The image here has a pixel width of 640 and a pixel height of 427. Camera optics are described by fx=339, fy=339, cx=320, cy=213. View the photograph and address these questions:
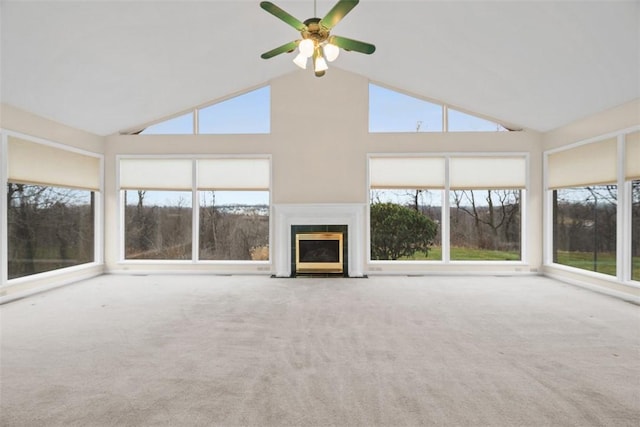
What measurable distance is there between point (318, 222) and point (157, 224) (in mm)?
3166

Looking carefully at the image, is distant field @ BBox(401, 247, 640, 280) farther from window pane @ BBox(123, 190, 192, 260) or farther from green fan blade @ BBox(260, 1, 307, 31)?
green fan blade @ BBox(260, 1, 307, 31)

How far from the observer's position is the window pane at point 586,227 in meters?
5.34

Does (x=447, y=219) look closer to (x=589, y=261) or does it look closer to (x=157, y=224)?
(x=589, y=261)

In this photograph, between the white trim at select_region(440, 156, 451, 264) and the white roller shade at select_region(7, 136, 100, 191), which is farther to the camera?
the white trim at select_region(440, 156, 451, 264)

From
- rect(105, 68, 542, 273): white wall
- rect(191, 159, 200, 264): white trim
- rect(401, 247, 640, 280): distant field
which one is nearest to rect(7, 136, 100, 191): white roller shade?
rect(191, 159, 200, 264): white trim

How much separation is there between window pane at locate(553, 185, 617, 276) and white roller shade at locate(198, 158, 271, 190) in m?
5.40

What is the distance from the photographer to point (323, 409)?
200cm

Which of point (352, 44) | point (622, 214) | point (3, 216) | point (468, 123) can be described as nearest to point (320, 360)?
point (352, 44)

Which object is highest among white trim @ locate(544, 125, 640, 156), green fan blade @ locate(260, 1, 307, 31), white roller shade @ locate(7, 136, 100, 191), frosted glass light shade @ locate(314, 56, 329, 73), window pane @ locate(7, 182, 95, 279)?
green fan blade @ locate(260, 1, 307, 31)

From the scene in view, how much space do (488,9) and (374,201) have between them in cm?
354

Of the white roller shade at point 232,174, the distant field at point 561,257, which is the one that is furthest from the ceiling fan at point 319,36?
the distant field at point 561,257

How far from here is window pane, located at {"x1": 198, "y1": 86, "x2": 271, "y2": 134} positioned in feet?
21.1

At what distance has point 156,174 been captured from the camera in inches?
256

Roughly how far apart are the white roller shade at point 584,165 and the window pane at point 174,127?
263 inches
